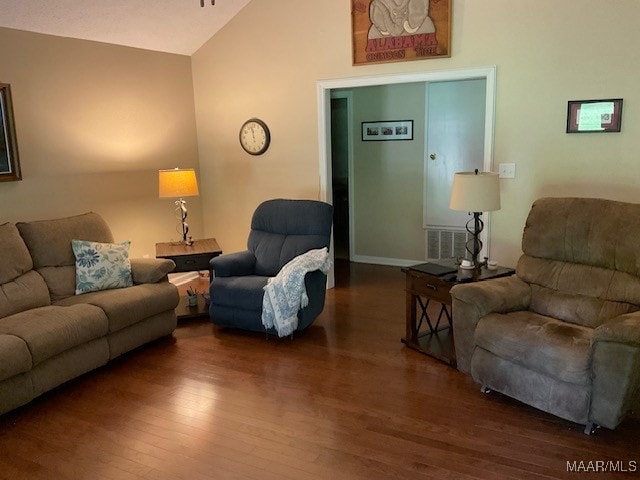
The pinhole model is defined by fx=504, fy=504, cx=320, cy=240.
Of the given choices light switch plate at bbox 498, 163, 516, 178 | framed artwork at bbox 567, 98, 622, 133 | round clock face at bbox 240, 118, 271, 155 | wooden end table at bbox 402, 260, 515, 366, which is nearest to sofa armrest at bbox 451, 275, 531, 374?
wooden end table at bbox 402, 260, 515, 366

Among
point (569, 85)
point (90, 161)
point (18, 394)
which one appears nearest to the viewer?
point (18, 394)

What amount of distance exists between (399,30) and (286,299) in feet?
8.16

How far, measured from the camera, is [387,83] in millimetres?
4477

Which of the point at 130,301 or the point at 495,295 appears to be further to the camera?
the point at 130,301

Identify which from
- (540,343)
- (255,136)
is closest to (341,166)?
(255,136)

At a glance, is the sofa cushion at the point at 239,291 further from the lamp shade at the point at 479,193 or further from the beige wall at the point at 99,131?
the lamp shade at the point at 479,193

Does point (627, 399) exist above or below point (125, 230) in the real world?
below

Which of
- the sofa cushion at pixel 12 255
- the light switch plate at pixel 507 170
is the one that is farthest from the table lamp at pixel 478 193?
the sofa cushion at pixel 12 255

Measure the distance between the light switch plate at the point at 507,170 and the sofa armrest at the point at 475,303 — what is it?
113 centimetres

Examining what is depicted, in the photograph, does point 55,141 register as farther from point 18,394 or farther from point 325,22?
point 325,22

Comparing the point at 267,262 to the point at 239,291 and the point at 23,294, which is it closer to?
the point at 239,291

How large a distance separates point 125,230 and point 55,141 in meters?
1.06

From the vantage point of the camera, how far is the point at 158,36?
4809 mm

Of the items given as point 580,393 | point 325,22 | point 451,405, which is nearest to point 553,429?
point 580,393
